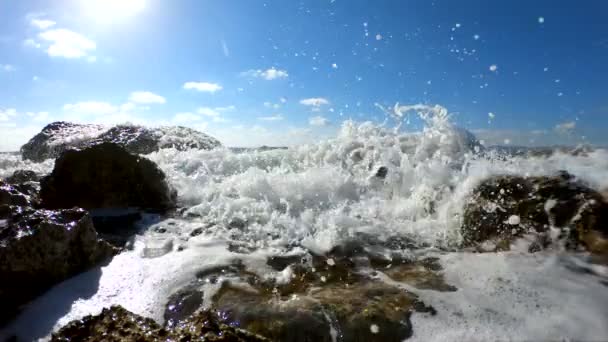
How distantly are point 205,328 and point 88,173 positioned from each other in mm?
4783

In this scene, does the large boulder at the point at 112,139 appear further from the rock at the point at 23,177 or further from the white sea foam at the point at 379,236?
the rock at the point at 23,177

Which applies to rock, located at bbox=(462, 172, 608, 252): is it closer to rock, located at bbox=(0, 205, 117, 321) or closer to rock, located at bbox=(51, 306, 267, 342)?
rock, located at bbox=(51, 306, 267, 342)

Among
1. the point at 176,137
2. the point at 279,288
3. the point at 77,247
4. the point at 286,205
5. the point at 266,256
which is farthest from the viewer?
the point at 176,137

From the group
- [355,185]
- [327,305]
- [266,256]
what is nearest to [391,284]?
[327,305]

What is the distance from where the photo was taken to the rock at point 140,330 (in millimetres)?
1938

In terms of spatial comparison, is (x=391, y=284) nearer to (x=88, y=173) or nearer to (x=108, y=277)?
(x=108, y=277)

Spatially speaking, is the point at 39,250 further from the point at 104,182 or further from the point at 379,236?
the point at 379,236

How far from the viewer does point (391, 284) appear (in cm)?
329

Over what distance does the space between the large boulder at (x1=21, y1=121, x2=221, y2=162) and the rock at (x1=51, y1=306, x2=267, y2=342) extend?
1208 centimetres

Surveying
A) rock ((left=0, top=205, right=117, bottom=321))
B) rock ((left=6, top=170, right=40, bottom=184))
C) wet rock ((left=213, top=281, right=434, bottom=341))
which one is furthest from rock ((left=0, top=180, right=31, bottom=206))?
wet rock ((left=213, top=281, right=434, bottom=341))

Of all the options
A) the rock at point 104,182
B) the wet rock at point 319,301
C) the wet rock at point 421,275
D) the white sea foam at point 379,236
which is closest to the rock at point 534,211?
the white sea foam at point 379,236

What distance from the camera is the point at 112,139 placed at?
1510 centimetres

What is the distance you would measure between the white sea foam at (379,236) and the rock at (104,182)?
0.71 metres

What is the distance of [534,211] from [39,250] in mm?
4916
